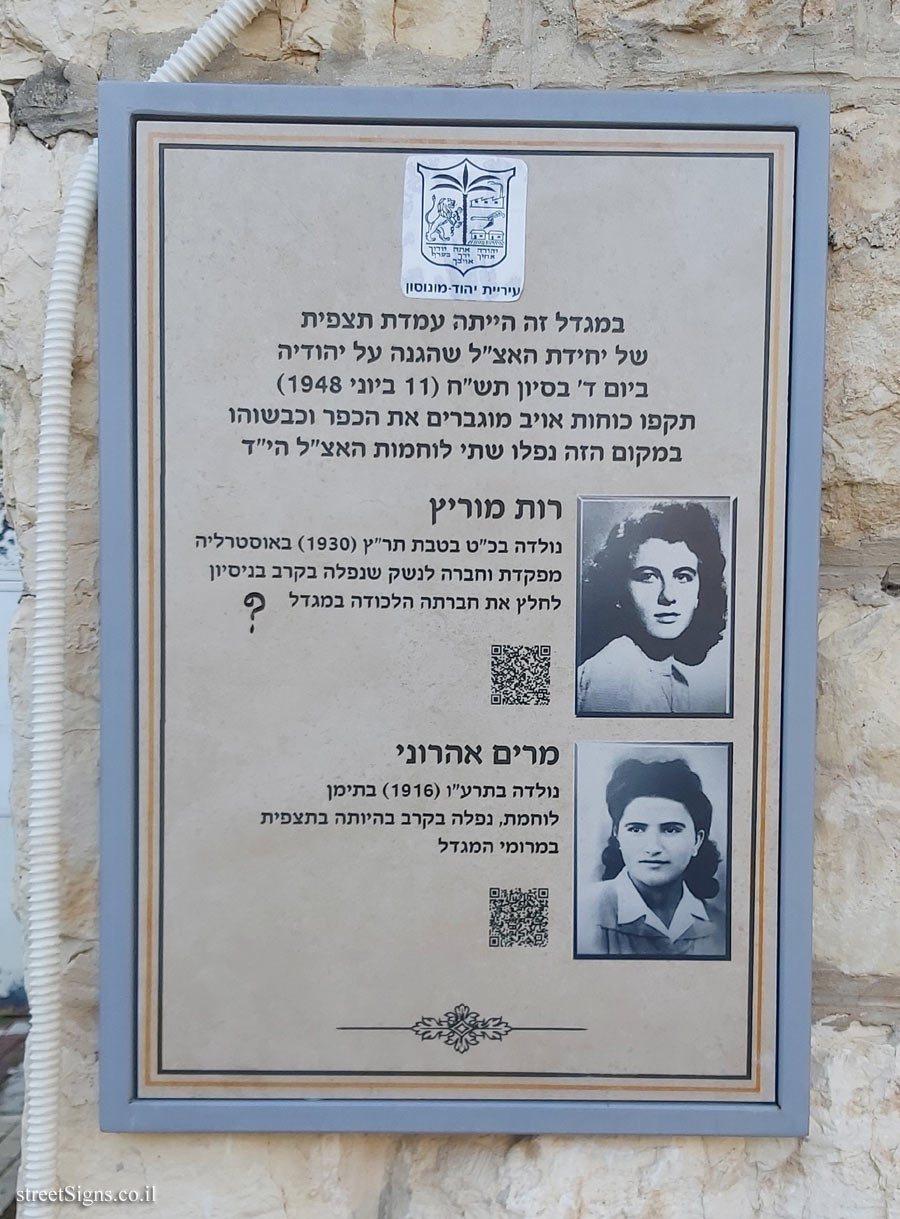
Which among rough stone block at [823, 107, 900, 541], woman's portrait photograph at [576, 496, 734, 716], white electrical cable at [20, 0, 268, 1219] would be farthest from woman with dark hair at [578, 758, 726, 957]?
white electrical cable at [20, 0, 268, 1219]

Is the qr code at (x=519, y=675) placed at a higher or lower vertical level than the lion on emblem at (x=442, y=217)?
lower

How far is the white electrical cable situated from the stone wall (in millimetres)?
33

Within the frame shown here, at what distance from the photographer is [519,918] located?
920 millimetres

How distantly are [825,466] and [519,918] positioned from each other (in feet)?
1.92

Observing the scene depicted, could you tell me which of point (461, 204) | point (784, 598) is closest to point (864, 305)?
point (784, 598)

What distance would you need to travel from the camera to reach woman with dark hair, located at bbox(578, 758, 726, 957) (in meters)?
0.92

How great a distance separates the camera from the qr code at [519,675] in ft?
3.01

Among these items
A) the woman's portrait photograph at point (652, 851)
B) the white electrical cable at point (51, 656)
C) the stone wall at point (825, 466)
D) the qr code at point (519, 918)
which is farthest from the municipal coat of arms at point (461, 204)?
the qr code at point (519, 918)

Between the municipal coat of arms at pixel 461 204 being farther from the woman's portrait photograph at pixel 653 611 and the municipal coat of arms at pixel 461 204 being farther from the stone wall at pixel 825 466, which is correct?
the woman's portrait photograph at pixel 653 611

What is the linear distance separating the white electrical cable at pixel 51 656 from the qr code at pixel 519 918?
1.50ft

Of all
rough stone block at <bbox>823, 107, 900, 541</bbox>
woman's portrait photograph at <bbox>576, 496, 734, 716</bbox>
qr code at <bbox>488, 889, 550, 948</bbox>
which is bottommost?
qr code at <bbox>488, 889, 550, 948</bbox>

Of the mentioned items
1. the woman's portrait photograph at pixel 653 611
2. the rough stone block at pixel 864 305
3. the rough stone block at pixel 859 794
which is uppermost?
the rough stone block at pixel 864 305

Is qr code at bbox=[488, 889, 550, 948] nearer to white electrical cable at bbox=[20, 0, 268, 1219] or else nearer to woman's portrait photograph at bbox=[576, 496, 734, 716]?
woman's portrait photograph at bbox=[576, 496, 734, 716]

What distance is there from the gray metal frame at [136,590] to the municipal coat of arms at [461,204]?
0.17 ft
